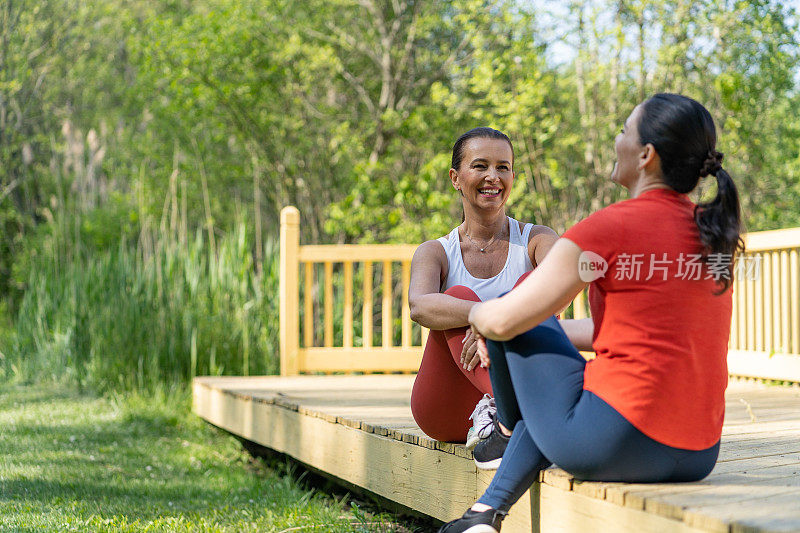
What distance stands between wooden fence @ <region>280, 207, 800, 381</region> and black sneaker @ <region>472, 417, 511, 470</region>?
1.83 m

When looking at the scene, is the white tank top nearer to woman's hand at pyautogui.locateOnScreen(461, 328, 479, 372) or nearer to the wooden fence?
woman's hand at pyautogui.locateOnScreen(461, 328, 479, 372)

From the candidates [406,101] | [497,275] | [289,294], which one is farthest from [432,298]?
[406,101]

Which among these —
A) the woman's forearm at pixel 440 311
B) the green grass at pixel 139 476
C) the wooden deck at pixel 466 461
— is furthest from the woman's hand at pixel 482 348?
the green grass at pixel 139 476

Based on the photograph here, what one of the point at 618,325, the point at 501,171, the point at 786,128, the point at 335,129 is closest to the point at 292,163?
the point at 335,129

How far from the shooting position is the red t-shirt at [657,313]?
158 cm

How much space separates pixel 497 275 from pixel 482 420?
0.53 metres

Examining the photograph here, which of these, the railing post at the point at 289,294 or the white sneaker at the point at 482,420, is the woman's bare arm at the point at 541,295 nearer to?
the white sneaker at the point at 482,420

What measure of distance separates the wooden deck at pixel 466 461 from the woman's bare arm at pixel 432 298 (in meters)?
0.38

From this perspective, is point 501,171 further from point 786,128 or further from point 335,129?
point 786,128

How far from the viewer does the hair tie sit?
1611 millimetres

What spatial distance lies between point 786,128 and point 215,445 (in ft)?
21.4

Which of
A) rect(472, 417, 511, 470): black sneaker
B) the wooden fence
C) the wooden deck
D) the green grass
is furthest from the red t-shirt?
the wooden fence

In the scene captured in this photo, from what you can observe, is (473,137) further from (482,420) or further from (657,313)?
(657,313)

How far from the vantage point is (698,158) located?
1.62 m
